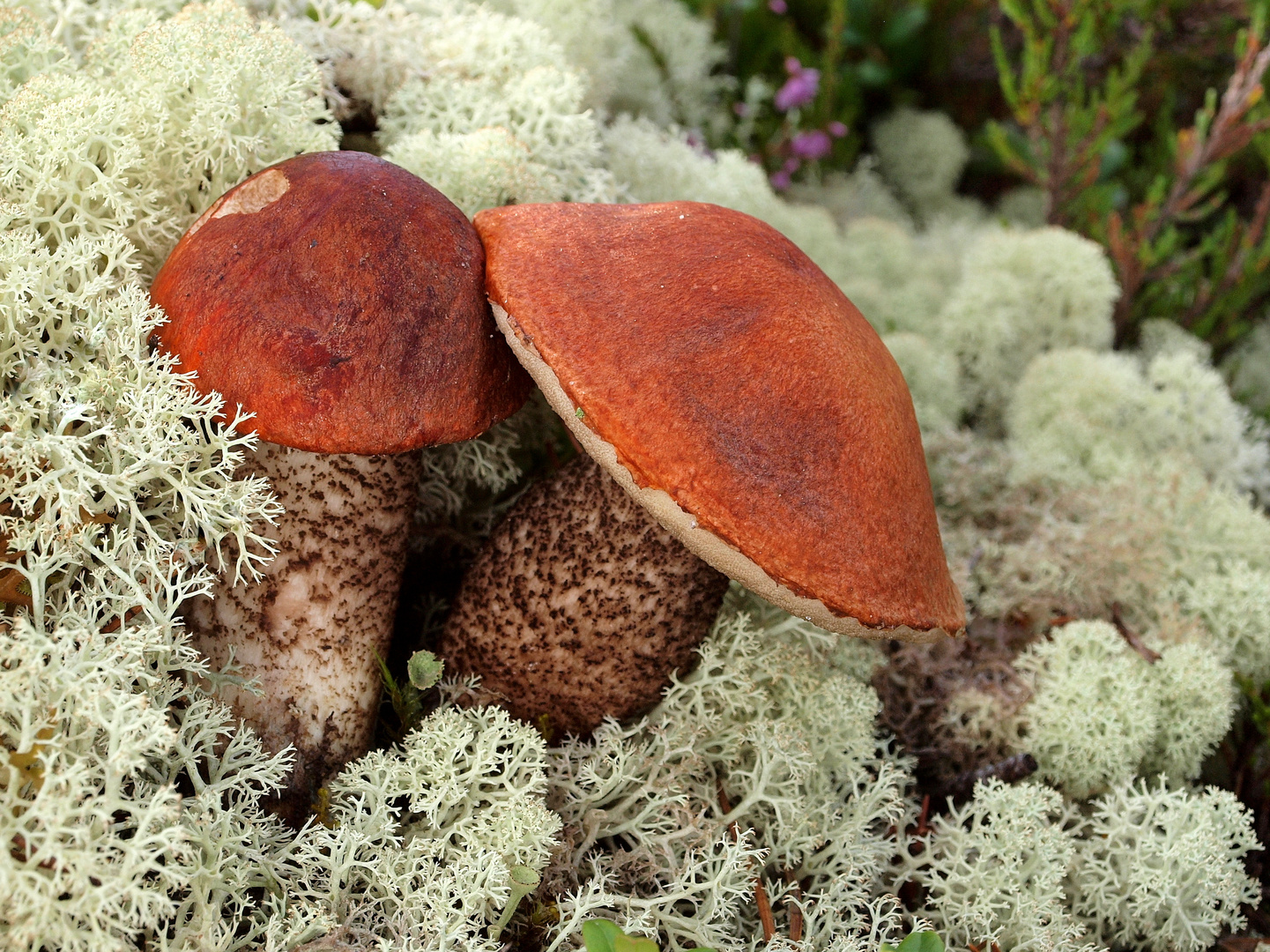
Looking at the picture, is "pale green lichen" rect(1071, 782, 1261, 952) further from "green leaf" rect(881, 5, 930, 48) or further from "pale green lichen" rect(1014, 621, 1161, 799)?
"green leaf" rect(881, 5, 930, 48)

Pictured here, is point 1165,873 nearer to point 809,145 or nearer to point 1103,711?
point 1103,711

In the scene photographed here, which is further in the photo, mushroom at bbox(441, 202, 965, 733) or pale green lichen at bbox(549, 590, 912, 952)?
pale green lichen at bbox(549, 590, 912, 952)

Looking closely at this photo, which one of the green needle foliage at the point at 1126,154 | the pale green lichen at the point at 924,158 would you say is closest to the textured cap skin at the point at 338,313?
the green needle foliage at the point at 1126,154

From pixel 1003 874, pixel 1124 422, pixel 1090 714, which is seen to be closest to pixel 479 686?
pixel 1003 874

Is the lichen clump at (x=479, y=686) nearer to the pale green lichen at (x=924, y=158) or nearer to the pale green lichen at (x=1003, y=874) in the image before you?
the pale green lichen at (x=1003, y=874)

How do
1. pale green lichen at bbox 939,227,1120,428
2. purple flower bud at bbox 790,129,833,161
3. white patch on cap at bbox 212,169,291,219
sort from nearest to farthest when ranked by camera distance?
white patch on cap at bbox 212,169,291,219 → pale green lichen at bbox 939,227,1120,428 → purple flower bud at bbox 790,129,833,161

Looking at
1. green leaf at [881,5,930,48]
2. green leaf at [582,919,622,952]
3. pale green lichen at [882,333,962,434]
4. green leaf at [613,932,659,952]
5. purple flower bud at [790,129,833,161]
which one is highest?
green leaf at [881,5,930,48]

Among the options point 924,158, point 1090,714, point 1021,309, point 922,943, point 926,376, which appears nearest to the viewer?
point 922,943

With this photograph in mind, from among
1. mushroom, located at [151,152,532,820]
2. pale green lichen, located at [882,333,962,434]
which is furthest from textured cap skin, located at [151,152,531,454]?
pale green lichen, located at [882,333,962,434]
